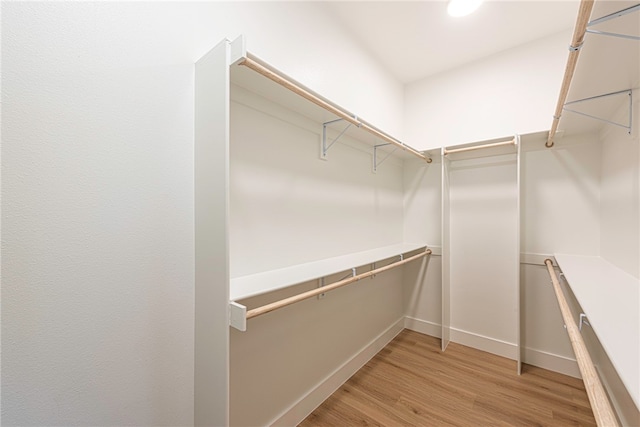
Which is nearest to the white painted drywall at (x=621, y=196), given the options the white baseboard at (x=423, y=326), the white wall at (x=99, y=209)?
the white baseboard at (x=423, y=326)

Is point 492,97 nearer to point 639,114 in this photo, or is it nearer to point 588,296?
point 639,114

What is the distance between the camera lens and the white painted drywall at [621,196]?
4.24 ft

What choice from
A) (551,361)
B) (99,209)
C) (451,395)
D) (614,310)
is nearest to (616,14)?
(614,310)

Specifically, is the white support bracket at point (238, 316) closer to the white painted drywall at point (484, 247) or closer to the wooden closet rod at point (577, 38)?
the wooden closet rod at point (577, 38)

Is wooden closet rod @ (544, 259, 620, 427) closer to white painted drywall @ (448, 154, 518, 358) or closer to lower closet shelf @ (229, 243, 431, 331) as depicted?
lower closet shelf @ (229, 243, 431, 331)

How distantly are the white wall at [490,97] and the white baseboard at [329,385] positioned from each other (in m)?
2.02

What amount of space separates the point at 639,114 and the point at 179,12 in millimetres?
2112

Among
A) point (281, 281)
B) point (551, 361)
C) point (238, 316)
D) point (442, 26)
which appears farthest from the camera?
point (551, 361)

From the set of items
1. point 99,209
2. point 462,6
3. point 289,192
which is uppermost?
point 462,6

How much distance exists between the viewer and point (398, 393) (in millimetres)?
1839

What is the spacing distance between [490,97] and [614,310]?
208 cm

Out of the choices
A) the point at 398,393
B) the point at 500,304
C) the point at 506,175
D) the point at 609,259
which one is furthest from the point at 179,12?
the point at 500,304

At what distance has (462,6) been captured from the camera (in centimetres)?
178

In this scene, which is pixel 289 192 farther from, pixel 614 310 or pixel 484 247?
pixel 484 247
